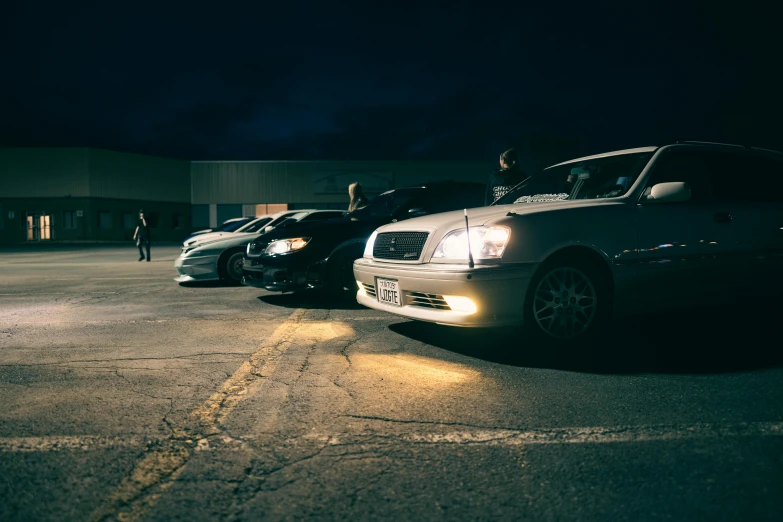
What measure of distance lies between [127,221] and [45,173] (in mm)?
6348

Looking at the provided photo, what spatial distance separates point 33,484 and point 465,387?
2.35 meters

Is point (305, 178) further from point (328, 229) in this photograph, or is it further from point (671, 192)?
point (671, 192)

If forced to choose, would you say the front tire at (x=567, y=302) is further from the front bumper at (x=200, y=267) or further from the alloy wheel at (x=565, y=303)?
the front bumper at (x=200, y=267)

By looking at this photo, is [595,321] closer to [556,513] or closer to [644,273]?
[644,273]

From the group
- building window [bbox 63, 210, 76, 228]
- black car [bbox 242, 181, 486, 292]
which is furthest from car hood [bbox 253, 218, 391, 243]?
building window [bbox 63, 210, 76, 228]

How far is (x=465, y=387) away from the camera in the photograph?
148 inches

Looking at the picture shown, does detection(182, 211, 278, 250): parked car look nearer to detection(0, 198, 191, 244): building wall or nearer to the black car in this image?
the black car

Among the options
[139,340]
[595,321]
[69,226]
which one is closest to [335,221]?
[139,340]

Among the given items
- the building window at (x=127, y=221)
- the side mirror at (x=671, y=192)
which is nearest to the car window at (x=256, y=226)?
the side mirror at (x=671, y=192)

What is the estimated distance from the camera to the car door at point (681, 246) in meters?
4.95

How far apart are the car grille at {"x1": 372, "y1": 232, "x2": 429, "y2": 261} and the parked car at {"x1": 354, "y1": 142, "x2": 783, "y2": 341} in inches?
0.5

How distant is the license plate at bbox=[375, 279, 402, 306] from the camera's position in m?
4.99

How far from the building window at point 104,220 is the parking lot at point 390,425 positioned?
41965 mm

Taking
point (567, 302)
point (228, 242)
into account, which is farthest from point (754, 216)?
point (228, 242)
